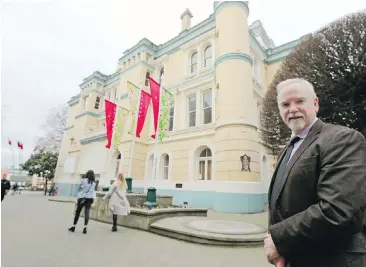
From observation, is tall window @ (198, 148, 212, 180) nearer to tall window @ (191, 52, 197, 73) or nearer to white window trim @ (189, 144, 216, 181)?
white window trim @ (189, 144, 216, 181)

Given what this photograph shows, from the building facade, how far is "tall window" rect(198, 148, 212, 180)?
2.5 inches

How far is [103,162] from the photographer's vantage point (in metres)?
19.9

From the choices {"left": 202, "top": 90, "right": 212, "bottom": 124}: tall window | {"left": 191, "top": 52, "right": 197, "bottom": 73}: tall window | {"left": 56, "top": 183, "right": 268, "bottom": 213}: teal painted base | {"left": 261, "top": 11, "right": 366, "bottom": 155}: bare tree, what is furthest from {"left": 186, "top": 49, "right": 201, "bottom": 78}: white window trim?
{"left": 261, "top": 11, "right": 366, "bottom": 155}: bare tree

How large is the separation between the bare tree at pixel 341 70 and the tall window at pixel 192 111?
8666mm

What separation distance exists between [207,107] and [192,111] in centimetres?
140

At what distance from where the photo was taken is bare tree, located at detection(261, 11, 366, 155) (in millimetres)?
6191

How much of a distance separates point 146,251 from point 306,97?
4.45 m

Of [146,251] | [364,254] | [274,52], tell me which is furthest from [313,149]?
[274,52]

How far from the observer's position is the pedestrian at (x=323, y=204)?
99 cm

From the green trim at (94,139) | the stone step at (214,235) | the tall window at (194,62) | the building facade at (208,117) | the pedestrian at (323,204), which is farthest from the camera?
the green trim at (94,139)

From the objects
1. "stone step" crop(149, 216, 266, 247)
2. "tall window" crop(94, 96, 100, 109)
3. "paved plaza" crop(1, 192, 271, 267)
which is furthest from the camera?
"tall window" crop(94, 96, 100, 109)

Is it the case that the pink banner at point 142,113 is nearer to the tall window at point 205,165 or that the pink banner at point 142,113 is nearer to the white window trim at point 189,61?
the tall window at point 205,165

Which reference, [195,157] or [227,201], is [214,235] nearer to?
[227,201]

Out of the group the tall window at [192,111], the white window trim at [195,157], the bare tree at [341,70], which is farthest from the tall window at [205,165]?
the bare tree at [341,70]
